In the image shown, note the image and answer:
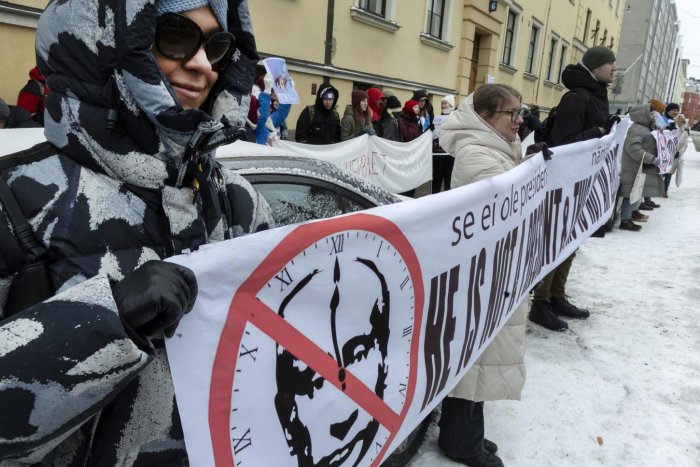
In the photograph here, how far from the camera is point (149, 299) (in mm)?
827

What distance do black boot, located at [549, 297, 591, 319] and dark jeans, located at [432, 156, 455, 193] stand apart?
4.67 m

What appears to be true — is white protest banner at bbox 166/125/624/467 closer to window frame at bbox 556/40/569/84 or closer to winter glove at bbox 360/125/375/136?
winter glove at bbox 360/125/375/136

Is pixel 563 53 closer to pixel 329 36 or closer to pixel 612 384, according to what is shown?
pixel 329 36

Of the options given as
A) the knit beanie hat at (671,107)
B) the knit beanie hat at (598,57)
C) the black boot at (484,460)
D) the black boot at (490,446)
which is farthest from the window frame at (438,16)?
the black boot at (484,460)

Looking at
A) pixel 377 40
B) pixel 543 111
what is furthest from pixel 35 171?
pixel 543 111

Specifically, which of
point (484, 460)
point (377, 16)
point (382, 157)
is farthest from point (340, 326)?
point (377, 16)

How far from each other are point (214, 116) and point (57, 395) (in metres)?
0.71

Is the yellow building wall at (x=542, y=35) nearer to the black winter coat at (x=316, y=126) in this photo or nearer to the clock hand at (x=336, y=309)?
the black winter coat at (x=316, y=126)

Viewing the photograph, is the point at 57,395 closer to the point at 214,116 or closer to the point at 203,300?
the point at 203,300

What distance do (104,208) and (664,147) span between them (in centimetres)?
882

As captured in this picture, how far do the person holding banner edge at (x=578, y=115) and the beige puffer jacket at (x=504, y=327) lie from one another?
Result: 170 centimetres

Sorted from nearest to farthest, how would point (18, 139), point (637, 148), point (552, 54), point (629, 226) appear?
1. point (18, 139)
2. point (637, 148)
3. point (629, 226)
4. point (552, 54)

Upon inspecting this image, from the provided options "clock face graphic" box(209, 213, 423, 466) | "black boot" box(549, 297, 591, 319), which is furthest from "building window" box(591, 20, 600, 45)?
"clock face graphic" box(209, 213, 423, 466)

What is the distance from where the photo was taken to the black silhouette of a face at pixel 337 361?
1243 mm
